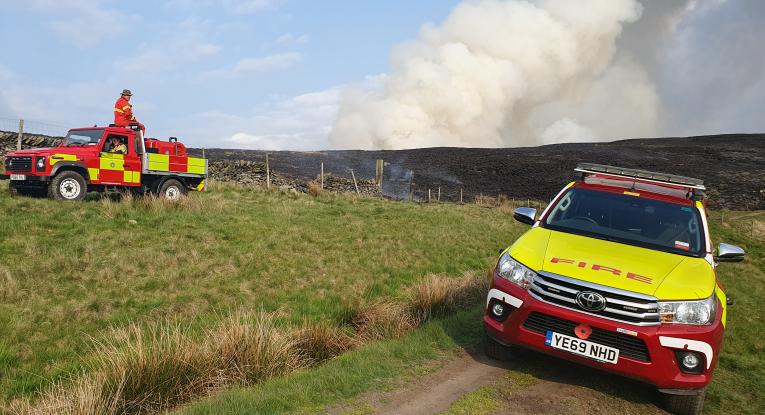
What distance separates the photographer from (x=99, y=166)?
14.1 meters

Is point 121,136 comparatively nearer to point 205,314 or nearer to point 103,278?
point 103,278

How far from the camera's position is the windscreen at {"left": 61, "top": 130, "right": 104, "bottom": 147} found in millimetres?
14234

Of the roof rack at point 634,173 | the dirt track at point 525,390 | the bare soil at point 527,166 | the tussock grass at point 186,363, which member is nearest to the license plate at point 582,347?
the dirt track at point 525,390

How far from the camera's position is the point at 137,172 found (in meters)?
15.1

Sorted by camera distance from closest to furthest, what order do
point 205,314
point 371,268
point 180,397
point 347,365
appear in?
point 180,397, point 347,365, point 205,314, point 371,268

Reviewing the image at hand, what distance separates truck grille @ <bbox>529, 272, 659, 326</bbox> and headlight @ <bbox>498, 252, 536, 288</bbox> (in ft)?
0.69

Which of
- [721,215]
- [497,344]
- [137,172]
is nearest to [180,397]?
[497,344]

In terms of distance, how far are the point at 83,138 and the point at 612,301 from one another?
14.7 metres

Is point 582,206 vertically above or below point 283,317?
above

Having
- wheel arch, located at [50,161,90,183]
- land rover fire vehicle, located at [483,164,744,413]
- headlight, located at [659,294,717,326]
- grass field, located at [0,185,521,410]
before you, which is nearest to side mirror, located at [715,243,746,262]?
land rover fire vehicle, located at [483,164,744,413]

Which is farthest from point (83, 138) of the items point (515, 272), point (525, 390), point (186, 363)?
point (525, 390)

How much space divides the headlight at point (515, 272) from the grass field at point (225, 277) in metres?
1.26

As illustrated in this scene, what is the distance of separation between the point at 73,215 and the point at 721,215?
96.6ft

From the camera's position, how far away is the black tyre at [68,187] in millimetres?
13133
